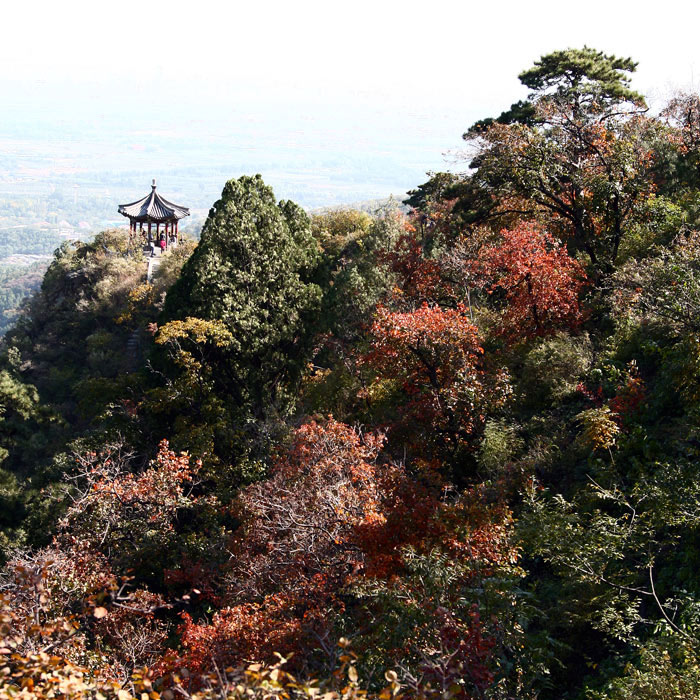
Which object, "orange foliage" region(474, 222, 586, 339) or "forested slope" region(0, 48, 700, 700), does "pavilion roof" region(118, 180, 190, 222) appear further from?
"orange foliage" region(474, 222, 586, 339)

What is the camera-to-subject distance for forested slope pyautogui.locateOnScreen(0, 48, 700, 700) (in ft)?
19.8

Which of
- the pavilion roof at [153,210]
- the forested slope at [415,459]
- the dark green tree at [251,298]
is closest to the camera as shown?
the forested slope at [415,459]

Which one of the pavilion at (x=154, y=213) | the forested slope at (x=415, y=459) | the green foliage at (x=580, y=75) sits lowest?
the forested slope at (x=415, y=459)

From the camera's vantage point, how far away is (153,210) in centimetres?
3994

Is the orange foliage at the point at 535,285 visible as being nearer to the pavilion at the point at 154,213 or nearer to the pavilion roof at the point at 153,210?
the pavilion at the point at 154,213

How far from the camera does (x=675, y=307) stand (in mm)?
8445

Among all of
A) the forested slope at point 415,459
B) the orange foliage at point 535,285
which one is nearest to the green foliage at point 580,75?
the forested slope at point 415,459

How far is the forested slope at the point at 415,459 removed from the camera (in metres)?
6.04

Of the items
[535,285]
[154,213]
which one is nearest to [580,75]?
[535,285]

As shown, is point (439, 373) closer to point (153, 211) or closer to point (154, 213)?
point (154, 213)

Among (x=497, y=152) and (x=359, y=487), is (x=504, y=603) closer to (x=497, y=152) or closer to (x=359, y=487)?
(x=359, y=487)

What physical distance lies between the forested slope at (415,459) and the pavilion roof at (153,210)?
58.0ft

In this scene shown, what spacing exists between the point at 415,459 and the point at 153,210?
32829 mm

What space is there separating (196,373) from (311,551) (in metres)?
8.02
